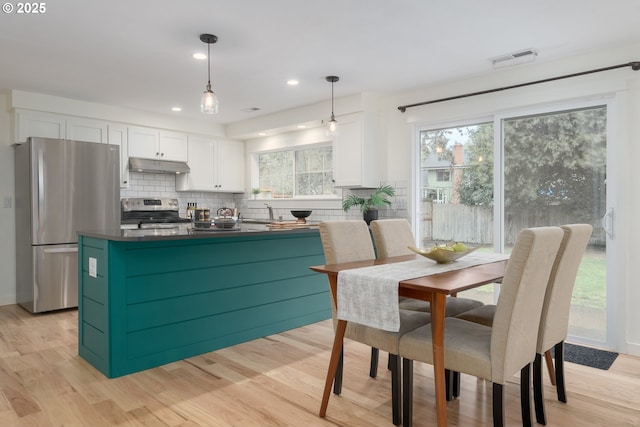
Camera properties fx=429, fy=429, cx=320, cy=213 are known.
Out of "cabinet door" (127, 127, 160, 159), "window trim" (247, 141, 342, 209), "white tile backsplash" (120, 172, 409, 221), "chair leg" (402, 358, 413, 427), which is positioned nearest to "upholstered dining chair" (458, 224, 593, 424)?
"chair leg" (402, 358, 413, 427)

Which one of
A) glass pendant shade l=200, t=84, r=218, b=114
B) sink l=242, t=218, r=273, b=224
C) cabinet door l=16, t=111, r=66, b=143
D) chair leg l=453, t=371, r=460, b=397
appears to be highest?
cabinet door l=16, t=111, r=66, b=143

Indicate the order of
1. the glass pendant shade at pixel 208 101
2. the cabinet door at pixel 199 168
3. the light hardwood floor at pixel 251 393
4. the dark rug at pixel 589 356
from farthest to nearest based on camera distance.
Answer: the cabinet door at pixel 199 168 < the dark rug at pixel 589 356 < the glass pendant shade at pixel 208 101 < the light hardwood floor at pixel 251 393

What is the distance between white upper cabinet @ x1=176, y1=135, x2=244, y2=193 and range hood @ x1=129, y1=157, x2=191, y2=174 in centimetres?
15

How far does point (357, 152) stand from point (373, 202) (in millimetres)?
607

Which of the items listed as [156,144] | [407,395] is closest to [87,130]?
[156,144]

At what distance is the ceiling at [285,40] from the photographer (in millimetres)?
2660

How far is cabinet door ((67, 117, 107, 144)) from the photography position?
16.0 ft

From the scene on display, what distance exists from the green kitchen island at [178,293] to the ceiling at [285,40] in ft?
4.59

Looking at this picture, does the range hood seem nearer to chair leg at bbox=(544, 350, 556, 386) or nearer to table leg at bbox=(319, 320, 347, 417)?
table leg at bbox=(319, 320, 347, 417)

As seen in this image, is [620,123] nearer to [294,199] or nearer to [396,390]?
[396,390]

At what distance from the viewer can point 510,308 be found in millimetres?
1760

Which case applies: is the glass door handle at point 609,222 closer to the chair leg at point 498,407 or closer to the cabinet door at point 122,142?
the chair leg at point 498,407

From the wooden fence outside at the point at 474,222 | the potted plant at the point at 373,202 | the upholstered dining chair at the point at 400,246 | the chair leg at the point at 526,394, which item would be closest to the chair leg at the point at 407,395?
the chair leg at the point at 526,394

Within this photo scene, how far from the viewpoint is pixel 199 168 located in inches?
241
